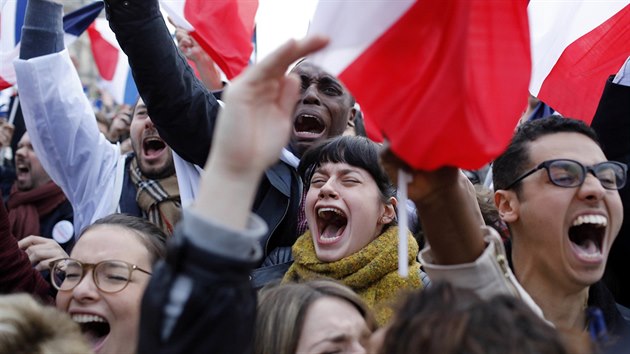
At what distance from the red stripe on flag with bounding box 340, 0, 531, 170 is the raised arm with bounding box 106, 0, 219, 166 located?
1129 mm

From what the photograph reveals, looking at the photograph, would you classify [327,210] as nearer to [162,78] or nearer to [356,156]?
[356,156]

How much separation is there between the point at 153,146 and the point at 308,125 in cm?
78

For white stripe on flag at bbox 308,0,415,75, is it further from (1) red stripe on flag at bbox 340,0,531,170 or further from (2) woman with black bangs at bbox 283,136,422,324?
(2) woman with black bangs at bbox 283,136,422,324

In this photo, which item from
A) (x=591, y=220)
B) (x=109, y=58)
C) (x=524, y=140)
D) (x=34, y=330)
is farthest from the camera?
(x=109, y=58)

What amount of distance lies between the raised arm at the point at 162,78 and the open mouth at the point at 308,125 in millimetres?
721

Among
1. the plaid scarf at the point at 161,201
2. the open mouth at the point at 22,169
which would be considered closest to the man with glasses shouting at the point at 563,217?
the plaid scarf at the point at 161,201

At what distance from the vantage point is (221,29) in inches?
173

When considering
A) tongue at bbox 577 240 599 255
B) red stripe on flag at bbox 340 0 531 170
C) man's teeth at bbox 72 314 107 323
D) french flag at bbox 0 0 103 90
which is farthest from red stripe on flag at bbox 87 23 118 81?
red stripe on flag at bbox 340 0 531 170

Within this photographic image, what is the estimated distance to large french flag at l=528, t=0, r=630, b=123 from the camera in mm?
3430

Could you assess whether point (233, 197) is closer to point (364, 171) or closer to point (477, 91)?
point (477, 91)

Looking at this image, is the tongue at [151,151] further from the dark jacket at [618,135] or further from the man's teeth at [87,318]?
the dark jacket at [618,135]

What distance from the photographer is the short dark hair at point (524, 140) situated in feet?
8.82

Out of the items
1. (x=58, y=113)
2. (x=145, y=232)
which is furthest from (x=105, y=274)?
(x=58, y=113)

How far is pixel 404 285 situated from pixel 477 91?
128 centimetres
